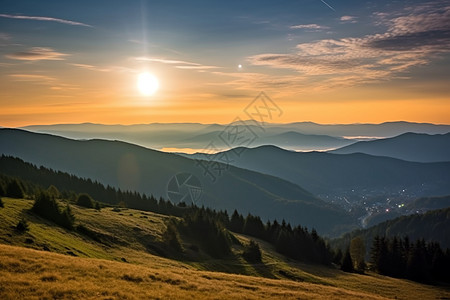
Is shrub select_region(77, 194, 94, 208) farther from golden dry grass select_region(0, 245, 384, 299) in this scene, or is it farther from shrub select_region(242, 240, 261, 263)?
golden dry grass select_region(0, 245, 384, 299)

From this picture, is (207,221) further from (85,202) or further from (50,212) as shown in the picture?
(50,212)

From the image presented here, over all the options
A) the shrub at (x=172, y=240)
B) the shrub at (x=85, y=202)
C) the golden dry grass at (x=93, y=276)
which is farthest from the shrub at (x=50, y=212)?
the shrub at (x=85, y=202)

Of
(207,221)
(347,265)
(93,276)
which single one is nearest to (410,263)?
(347,265)

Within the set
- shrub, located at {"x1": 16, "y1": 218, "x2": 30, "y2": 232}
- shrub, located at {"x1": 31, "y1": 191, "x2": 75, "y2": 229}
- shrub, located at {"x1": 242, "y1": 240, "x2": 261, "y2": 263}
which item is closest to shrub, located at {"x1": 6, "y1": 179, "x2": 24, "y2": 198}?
shrub, located at {"x1": 31, "y1": 191, "x2": 75, "y2": 229}

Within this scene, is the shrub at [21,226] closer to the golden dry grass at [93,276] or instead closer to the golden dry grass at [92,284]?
the golden dry grass at [93,276]

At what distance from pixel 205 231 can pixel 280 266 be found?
2158 centimetres

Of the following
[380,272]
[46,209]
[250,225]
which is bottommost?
[380,272]

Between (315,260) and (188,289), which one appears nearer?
(188,289)

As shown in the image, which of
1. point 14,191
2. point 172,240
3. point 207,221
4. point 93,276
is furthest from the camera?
point 207,221

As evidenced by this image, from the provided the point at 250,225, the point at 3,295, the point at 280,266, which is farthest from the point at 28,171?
the point at 3,295

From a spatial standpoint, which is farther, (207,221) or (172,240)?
(207,221)

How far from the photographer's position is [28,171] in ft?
579

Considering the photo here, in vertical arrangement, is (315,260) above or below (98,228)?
below

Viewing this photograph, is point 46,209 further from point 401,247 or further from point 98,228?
point 401,247
